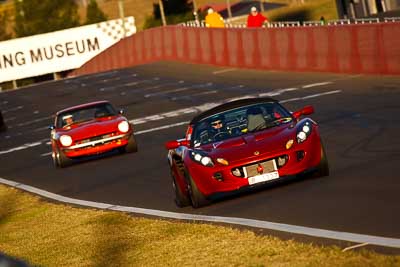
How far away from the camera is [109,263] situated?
11.0 m

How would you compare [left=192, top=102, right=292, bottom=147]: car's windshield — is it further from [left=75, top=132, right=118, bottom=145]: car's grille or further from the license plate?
[left=75, top=132, right=118, bottom=145]: car's grille

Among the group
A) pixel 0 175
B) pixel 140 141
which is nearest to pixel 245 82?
pixel 140 141

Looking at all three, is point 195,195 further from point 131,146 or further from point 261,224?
point 131,146

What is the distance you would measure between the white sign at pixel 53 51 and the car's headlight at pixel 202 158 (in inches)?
2402

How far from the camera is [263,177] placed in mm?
13914

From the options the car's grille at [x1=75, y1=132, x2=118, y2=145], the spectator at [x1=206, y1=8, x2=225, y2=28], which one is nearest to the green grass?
the spectator at [x1=206, y1=8, x2=225, y2=28]

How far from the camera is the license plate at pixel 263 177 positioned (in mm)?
13898

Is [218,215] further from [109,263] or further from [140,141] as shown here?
[140,141]

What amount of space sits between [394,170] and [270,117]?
1.71 meters

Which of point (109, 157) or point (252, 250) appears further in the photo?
point (109, 157)

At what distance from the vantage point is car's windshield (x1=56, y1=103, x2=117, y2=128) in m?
25.3

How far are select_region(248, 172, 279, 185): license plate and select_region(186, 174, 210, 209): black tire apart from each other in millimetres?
603

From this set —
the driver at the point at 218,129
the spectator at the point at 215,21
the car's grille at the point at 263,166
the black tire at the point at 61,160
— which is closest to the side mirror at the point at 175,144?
the driver at the point at 218,129

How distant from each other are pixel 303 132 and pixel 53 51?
62.0 metres
